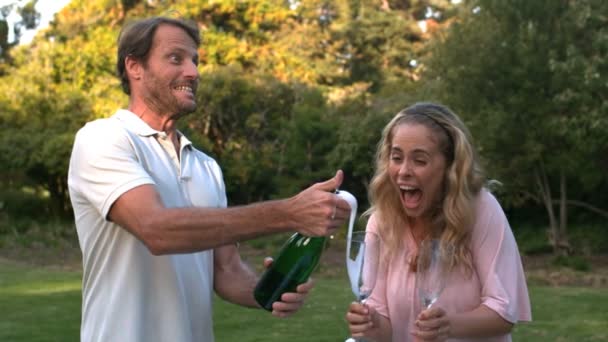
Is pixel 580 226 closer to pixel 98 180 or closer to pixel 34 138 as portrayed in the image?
pixel 34 138

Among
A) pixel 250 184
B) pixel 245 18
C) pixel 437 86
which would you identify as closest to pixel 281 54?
pixel 245 18

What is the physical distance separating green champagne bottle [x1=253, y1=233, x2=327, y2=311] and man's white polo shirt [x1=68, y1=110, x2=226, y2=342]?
30cm

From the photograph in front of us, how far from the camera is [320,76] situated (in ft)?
123

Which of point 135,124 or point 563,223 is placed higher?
point 135,124

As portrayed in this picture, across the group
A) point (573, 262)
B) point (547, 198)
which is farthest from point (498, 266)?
point (547, 198)

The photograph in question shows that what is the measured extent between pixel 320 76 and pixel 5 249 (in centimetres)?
1645

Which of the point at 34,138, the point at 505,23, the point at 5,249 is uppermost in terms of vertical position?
the point at 505,23

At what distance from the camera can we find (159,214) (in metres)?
2.84

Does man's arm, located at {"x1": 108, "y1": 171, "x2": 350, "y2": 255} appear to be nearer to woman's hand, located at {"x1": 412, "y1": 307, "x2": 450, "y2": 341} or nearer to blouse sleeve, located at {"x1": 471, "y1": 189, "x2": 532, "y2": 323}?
woman's hand, located at {"x1": 412, "y1": 307, "x2": 450, "y2": 341}

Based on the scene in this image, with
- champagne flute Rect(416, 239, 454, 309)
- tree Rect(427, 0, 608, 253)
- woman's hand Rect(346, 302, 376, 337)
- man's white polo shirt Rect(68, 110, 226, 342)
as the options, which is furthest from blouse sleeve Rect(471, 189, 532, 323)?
tree Rect(427, 0, 608, 253)

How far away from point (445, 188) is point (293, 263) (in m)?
0.67

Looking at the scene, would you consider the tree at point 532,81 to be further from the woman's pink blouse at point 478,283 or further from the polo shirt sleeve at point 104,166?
the polo shirt sleeve at point 104,166

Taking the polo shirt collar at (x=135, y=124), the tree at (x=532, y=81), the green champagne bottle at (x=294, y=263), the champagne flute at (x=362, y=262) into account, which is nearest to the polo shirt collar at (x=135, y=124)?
the polo shirt collar at (x=135, y=124)

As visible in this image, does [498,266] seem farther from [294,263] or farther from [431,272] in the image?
[294,263]
